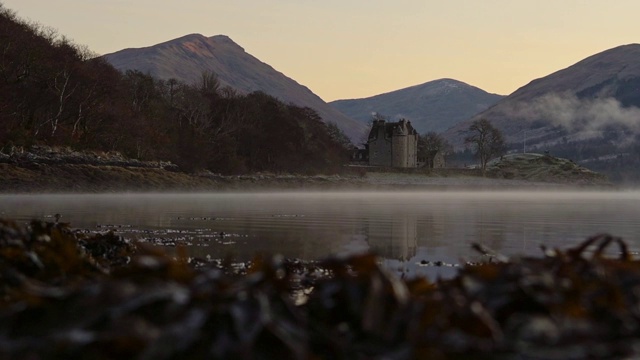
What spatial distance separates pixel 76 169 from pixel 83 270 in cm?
4871

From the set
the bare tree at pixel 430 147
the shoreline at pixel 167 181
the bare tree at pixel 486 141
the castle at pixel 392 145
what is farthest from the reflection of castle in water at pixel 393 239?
the bare tree at pixel 430 147

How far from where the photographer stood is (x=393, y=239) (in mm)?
13133

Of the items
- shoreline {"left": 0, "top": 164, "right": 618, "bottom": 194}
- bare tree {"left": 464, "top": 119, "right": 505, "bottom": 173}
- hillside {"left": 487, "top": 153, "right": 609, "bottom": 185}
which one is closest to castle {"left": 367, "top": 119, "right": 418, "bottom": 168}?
bare tree {"left": 464, "top": 119, "right": 505, "bottom": 173}

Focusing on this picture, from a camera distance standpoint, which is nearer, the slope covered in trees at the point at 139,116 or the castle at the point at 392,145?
the slope covered in trees at the point at 139,116

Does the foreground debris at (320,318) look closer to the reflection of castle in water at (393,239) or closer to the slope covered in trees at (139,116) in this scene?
the reflection of castle in water at (393,239)

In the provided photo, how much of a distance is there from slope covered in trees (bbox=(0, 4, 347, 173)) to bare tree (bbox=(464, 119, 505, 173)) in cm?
3558

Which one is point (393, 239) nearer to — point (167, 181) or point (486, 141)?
point (167, 181)

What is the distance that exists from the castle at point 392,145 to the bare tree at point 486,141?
510 inches

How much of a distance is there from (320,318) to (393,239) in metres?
10.9

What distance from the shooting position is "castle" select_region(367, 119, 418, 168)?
141m

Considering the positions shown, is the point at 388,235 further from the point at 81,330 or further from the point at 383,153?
the point at 383,153

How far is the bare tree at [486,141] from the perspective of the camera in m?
135

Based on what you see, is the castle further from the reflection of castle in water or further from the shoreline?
the reflection of castle in water

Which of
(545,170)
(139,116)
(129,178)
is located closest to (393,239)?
(129,178)
